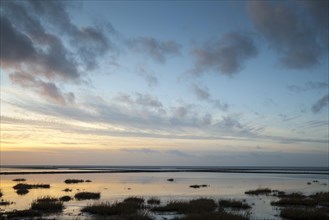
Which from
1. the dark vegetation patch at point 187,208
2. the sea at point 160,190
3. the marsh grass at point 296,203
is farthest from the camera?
the marsh grass at point 296,203

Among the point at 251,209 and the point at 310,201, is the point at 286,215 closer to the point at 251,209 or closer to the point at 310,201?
the point at 251,209

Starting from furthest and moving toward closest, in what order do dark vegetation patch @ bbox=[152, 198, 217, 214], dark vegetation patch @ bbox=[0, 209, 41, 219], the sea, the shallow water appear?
the shallow water → the sea → dark vegetation patch @ bbox=[152, 198, 217, 214] → dark vegetation patch @ bbox=[0, 209, 41, 219]

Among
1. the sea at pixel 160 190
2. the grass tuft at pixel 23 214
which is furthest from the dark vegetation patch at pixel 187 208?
the grass tuft at pixel 23 214

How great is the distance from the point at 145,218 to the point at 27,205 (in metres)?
14.4

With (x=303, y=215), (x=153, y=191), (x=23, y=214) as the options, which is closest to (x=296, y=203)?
(x=303, y=215)

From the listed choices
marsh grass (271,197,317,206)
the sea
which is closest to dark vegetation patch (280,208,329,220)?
the sea

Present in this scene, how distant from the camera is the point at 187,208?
3138cm

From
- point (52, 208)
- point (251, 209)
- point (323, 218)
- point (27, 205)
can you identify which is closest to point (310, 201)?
point (251, 209)

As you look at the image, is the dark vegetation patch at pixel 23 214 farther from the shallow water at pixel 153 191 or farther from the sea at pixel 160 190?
the shallow water at pixel 153 191

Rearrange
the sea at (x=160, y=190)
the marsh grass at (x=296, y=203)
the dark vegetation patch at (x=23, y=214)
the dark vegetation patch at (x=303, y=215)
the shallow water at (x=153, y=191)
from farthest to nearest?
the marsh grass at (x=296, y=203)
the shallow water at (x=153, y=191)
the sea at (x=160, y=190)
the dark vegetation patch at (x=303, y=215)
the dark vegetation patch at (x=23, y=214)

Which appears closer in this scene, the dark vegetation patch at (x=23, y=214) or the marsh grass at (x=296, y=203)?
the dark vegetation patch at (x=23, y=214)

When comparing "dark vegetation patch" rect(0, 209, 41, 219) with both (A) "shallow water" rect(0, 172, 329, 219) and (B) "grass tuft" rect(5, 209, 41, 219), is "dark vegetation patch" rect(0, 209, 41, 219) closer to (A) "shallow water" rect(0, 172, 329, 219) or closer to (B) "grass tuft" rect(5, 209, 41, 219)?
(B) "grass tuft" rect(5, 209, 41, 219)

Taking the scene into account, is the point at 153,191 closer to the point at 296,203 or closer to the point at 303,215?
the point at 296,203

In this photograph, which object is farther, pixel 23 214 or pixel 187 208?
pixel 187 208
